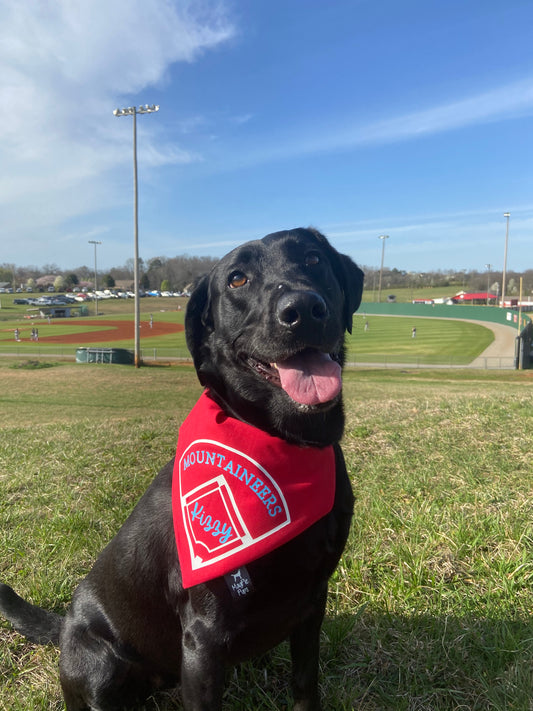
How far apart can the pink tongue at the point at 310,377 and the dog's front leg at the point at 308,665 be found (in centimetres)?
84

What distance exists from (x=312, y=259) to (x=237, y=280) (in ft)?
1.31

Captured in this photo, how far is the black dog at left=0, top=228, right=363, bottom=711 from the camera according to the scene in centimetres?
167

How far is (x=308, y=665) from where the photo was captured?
193 cm

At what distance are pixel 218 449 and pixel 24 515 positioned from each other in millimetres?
2653

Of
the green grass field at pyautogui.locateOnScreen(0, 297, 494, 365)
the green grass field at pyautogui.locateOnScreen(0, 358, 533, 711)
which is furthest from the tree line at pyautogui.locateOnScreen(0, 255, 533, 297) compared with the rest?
the green grass field at pyautogui.locateOnScreen(0, 358, 533, 711)

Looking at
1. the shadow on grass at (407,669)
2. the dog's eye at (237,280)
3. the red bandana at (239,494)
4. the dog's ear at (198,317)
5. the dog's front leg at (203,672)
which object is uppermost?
the dog's eye at (237,280)

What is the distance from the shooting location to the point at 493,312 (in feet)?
239

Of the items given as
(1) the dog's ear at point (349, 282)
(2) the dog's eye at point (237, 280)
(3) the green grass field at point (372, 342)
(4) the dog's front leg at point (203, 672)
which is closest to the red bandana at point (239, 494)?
(4) the dog's front leg at point (203, 672)

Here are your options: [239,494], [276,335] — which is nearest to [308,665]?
[239,494]

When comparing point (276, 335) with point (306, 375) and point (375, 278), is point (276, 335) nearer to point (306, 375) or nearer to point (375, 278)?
point (306, 375)

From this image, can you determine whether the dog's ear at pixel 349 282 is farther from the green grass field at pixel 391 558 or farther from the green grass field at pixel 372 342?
the green grass field at pixel 372 342

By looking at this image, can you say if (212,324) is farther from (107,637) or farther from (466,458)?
(466,458)

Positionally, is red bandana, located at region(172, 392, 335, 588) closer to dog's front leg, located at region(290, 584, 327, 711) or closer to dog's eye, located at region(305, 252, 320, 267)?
dog's front leg, located at region(290, 584, 327, 711)

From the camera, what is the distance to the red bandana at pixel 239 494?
5.52 feet
